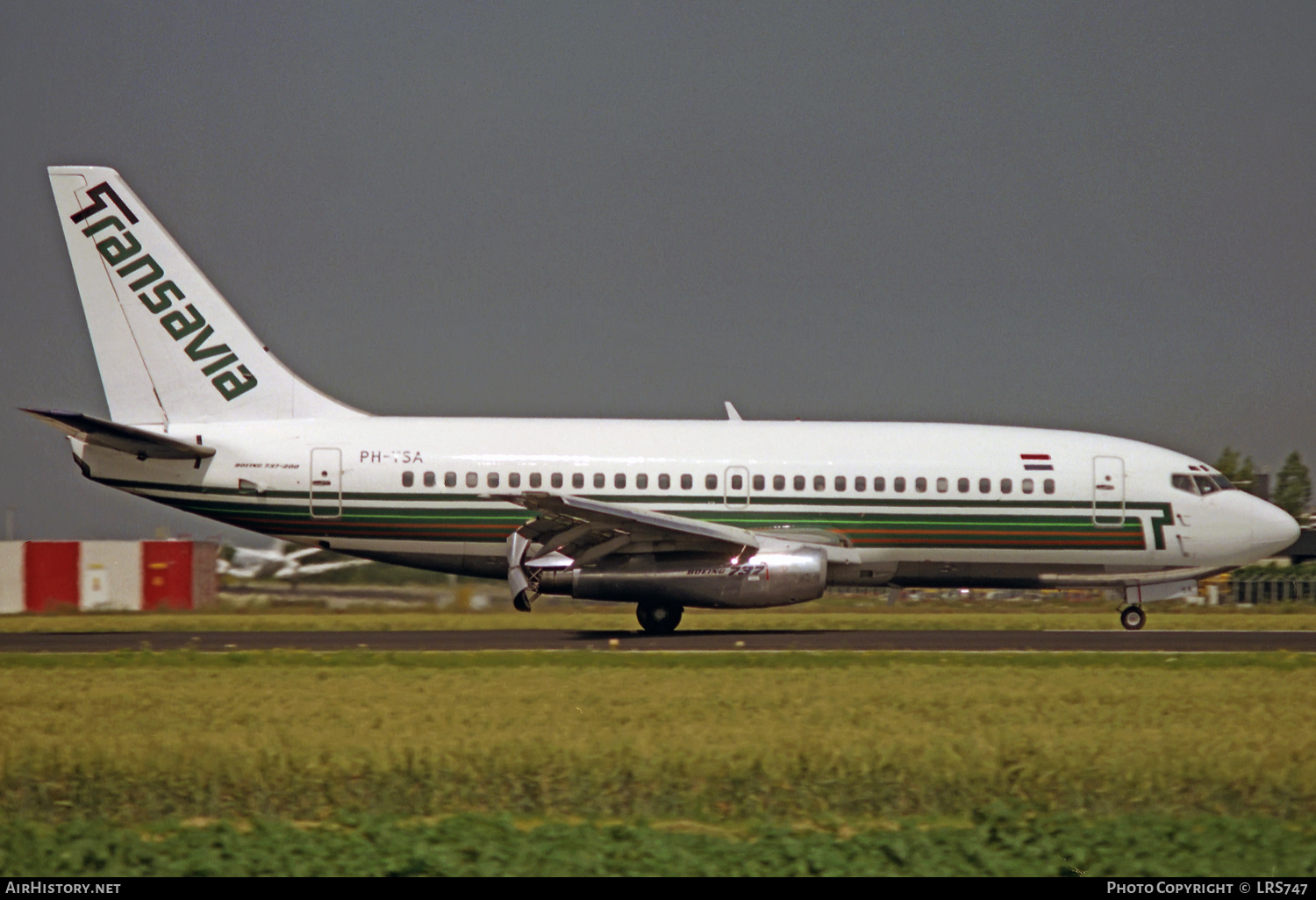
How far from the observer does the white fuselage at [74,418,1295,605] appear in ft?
80.0

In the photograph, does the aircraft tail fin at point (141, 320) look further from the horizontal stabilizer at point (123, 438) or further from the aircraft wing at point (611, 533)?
the aircraft wing at point (611, 533)

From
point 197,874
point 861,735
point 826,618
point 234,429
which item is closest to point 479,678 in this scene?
point 861,735

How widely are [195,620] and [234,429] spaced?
18.2 ft

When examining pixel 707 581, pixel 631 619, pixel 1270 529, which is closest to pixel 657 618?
pixel 707 581

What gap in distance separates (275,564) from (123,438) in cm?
1474

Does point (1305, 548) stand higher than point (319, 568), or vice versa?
point (1305, 548)

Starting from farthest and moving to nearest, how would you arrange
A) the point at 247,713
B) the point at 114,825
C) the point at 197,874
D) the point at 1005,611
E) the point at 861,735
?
the point at 1005,611 < the point at 247,713 < the point at 861,735 < the point at 114,825 < the point at 197,874

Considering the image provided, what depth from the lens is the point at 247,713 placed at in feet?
43.1

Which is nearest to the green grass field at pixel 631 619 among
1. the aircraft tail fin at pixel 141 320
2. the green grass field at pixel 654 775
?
the aircraft tail fin at pixel 141 320

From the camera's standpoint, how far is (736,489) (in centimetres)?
2444

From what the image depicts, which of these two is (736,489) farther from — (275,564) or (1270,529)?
(275,564)

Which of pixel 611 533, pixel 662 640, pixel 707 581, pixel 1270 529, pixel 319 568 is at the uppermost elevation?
pixel 319 568

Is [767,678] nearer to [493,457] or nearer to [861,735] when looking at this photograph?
[861,735]

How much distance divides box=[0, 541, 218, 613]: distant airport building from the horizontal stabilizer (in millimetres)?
13951
